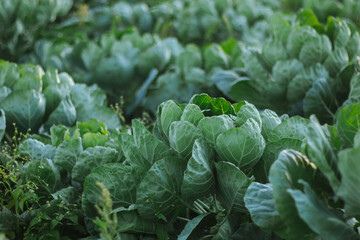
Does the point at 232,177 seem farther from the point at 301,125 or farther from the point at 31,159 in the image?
the point at 31,159

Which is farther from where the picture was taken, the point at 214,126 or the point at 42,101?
the point at 42,101

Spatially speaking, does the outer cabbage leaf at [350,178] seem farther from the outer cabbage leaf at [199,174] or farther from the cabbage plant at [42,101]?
the cabbage plant at [42,101]

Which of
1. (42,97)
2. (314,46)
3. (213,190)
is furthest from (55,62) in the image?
(213,190)

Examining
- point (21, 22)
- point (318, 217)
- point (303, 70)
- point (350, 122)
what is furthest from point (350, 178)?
point (21, 22)

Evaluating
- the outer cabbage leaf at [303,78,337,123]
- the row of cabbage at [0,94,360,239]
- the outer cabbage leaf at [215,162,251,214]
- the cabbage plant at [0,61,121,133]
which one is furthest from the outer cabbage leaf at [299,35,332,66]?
the outer cabbage leaf at [215,162,251,214]

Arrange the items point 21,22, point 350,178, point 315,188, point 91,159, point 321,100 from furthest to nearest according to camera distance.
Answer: point 21,22 < point 321,100 < point 91,159 < point 315,188 < point 350,178

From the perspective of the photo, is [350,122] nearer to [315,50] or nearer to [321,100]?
[321,100]

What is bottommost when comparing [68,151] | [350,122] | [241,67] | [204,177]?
[241,67]

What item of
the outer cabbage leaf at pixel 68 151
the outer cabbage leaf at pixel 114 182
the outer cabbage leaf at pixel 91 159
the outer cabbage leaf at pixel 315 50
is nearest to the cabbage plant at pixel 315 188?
the outer cabbage leaf at pixel 114 182

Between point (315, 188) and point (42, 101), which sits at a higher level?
point (315, 188)
